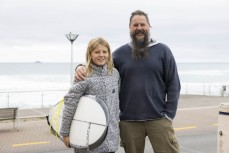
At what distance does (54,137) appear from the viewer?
9734 mm

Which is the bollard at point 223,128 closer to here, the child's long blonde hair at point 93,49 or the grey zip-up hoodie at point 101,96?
the grey zip-up hoodie at point 101,96

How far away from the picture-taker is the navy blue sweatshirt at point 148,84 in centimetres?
364

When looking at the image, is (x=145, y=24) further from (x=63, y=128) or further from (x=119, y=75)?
(x=63, y=128)

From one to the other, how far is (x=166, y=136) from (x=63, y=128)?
3.57 ft

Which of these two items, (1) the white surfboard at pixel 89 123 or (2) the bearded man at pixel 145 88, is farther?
→ (2) the bearded man at pixel 145 88

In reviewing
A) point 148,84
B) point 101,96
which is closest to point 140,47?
point 148,84

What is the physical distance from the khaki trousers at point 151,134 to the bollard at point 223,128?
4.31ft

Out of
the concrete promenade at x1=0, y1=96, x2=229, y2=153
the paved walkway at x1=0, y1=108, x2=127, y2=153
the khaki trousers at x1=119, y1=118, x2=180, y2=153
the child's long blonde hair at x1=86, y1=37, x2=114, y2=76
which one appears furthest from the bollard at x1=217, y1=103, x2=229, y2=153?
the paved walkway at x1=0, y1=108, x2=127, y2=153

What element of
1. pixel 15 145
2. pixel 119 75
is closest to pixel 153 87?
pixel 119 75

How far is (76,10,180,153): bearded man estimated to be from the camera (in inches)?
143

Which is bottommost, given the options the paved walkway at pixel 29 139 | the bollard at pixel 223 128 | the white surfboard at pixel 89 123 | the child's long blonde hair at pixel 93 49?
the paved walkway at pixel 29 139

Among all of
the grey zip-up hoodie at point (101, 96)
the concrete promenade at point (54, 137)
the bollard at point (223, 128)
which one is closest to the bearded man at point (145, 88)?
the grey zip-up hoodie at point (101, 96)

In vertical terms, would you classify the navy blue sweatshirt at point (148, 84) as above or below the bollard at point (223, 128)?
above

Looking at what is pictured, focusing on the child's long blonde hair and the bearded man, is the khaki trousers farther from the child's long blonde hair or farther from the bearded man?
the child's long blonde hair
